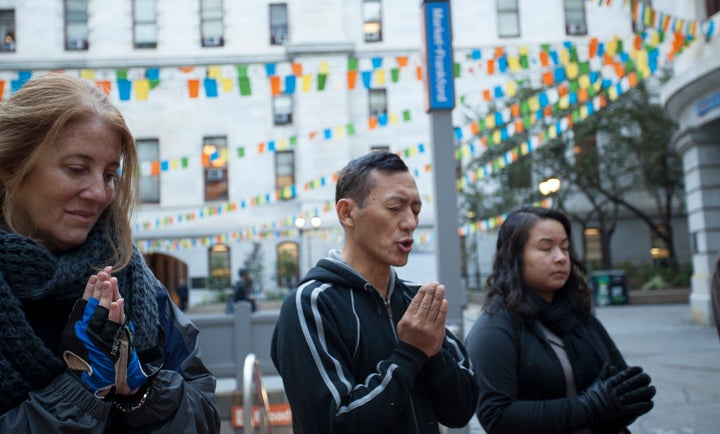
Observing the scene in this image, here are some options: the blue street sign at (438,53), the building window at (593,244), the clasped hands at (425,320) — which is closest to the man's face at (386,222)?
the clasped hands at (425,320)

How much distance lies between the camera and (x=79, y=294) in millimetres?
1780

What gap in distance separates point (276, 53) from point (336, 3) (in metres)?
3.69

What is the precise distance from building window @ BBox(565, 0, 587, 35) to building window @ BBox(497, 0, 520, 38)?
244 cm

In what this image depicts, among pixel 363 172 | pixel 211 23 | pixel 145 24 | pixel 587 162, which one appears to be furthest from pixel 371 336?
pixel 145 24

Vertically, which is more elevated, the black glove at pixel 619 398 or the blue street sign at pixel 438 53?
the blue street sign at pixel 438 53

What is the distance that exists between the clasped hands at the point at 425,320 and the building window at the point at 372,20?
2992cm

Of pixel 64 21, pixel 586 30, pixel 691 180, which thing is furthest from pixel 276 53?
pixel 691 180

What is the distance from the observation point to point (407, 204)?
254 cm

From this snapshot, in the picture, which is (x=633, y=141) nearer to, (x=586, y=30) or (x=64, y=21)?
(x=586, y=30)

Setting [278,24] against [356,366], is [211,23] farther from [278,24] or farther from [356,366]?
[356,366]

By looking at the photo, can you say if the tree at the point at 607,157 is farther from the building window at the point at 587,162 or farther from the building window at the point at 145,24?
the building window at the point at 145,24

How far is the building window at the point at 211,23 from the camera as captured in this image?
101ft

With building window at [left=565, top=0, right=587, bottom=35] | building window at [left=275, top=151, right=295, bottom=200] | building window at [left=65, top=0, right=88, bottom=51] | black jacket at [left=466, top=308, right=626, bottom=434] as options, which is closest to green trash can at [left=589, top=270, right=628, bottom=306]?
building window at [left=565, top=0, right=587, bottom=35]

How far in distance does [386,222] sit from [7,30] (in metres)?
33.5
